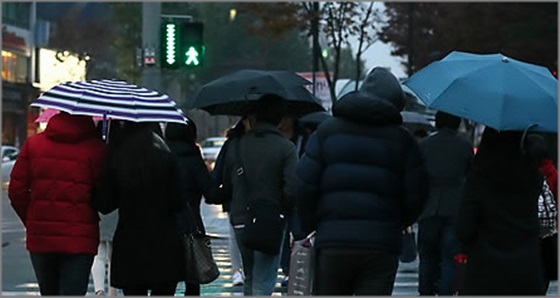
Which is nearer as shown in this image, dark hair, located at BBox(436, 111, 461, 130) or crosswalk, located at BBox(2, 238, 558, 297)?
dark hair, located at BBox(436, 111, 461, 130)

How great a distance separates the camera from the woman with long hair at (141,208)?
704 cm

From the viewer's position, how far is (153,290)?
721cm

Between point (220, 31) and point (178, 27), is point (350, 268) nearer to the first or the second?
point (178, 27)

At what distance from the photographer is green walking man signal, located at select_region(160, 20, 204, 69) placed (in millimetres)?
18547

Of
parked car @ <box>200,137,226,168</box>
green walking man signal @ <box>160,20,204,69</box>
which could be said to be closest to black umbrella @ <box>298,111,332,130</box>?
green walking man signal @ <box>160,20,204,69</box>

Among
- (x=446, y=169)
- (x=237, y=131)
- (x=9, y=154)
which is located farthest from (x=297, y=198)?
(x=9, y=154)

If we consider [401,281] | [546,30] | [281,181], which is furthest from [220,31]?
[281,181]

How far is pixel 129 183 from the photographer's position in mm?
7027

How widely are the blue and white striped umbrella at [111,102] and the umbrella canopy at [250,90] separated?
77.2 inches

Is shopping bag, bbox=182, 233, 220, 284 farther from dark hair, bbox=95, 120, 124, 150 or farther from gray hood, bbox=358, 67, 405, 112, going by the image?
gray hood, bbox=358, 67, 405, 112

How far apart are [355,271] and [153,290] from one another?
149 centimetres

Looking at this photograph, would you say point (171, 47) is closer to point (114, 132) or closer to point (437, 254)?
point (437, 254)

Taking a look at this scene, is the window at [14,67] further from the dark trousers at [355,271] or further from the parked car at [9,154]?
the dark trousers at [355,271]

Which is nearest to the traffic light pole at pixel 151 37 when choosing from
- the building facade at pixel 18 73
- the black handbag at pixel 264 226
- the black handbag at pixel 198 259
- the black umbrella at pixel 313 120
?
the black umbrella at pixel 313 120
